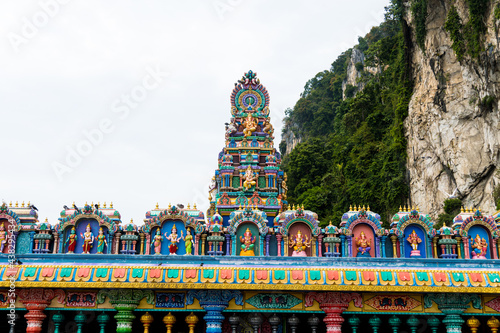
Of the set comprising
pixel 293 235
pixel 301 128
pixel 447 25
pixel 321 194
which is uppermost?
pixel 301 128

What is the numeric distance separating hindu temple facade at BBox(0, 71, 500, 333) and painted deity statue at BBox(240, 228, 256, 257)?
0.04 m

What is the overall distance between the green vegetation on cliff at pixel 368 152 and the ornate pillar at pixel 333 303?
28.0m

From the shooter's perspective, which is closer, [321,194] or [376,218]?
[376,218]

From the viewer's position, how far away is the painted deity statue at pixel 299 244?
49.1ft

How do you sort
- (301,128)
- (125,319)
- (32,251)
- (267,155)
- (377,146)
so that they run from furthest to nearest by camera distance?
(301,128) < (377,146) < (267,155) < (32,251) < (125,319)

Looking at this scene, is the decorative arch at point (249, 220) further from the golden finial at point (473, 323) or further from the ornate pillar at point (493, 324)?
the ornate pillar at point (493, 324)

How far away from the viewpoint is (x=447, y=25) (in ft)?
118

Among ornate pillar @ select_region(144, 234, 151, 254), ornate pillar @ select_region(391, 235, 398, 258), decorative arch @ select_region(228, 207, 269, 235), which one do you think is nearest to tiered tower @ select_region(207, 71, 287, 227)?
decorative arch @ select_region(228, 207, 269, 235)

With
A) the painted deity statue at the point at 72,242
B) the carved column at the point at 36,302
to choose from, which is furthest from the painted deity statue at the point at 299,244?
the carved column at the point at 36,302

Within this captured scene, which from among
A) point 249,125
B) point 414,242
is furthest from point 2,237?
point 414,242

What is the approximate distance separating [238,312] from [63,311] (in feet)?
16.7

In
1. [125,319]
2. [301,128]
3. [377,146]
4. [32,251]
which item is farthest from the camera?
[301,128]

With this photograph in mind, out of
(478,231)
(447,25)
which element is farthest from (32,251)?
(447,25)

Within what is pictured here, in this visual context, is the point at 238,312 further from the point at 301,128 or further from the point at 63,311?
the point at 301,128
